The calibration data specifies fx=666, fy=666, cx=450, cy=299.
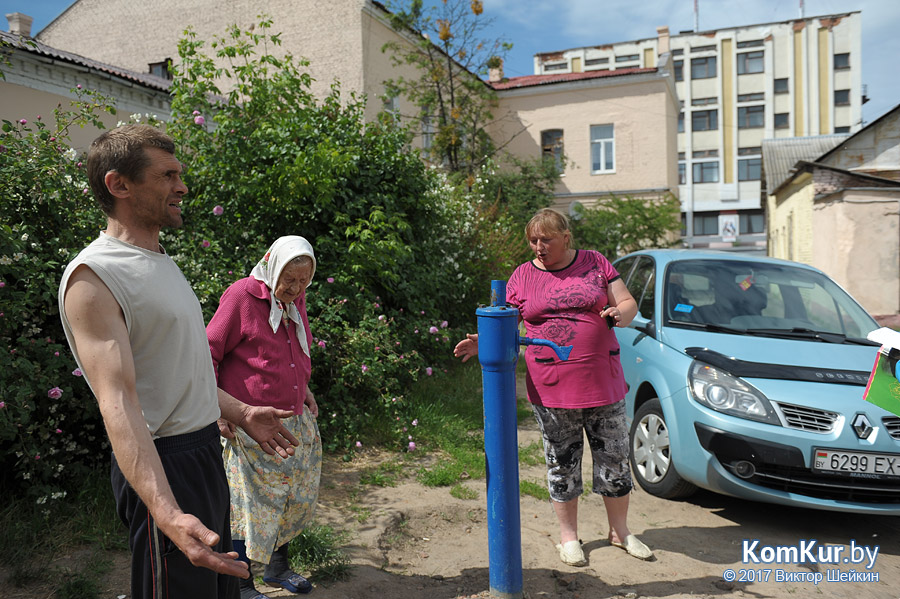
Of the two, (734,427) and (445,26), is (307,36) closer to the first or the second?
(445,26)

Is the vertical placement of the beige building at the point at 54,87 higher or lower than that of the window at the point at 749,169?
lower

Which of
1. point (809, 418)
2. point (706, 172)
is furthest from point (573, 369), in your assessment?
point (706, 172)

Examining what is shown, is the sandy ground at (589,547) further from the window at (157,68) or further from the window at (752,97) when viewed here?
the window at (752,97)

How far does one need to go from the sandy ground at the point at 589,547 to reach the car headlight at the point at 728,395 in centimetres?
75

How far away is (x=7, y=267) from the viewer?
3439 millimetres

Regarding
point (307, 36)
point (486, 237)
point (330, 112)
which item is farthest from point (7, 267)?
point (307, 36)

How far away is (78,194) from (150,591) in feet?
10.4

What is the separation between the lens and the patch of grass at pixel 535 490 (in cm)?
446

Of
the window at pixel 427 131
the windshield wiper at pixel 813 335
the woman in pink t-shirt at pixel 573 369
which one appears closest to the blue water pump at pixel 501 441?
the woman in pink t-shirt at pixel 573 369

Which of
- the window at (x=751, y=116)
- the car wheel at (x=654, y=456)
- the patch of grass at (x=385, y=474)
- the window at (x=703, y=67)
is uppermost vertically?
the window at (x=703, y=67)

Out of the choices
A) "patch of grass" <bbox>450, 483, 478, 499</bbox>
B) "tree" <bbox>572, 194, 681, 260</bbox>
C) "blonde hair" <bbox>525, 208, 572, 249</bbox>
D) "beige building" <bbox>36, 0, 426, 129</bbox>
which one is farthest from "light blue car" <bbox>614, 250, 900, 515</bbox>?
"beige building" <bbox>36, 0, 426, 129</bbox>

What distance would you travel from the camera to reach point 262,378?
9.38ft

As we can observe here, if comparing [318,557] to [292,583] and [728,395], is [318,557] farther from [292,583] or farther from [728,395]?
[728,395]

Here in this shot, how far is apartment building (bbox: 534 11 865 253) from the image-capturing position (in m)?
45.7
